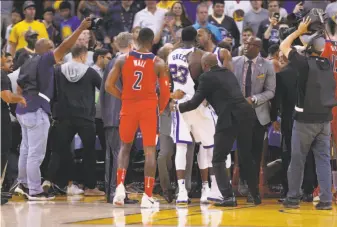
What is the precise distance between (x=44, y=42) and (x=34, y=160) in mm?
1769

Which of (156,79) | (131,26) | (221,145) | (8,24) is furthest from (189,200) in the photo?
(8,24)

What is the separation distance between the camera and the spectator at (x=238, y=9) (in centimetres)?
1698

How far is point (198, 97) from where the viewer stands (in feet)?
35.3

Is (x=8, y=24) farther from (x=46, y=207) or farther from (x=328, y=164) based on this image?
(x=328, y=164)

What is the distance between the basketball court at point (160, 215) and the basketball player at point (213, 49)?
6.64ft

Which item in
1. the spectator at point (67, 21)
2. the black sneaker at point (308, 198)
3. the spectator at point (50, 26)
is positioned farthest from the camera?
the spectator at point (50, 26)

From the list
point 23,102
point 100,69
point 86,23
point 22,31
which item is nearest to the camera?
point 86,23

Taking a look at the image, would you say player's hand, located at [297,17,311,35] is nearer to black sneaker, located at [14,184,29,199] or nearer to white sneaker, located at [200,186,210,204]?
white sneaker, located at [200,186,210,204]

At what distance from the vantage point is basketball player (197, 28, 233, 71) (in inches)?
448

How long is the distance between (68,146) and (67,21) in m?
5.12

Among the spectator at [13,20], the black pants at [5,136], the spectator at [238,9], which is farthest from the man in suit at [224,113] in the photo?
the spectator at [13,20]

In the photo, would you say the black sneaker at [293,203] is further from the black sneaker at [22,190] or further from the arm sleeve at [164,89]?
the black sneaker at [22,190]

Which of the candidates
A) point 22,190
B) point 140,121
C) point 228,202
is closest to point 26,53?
point 22,190

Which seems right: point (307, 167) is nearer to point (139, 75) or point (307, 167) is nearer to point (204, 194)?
point (204, 194)
